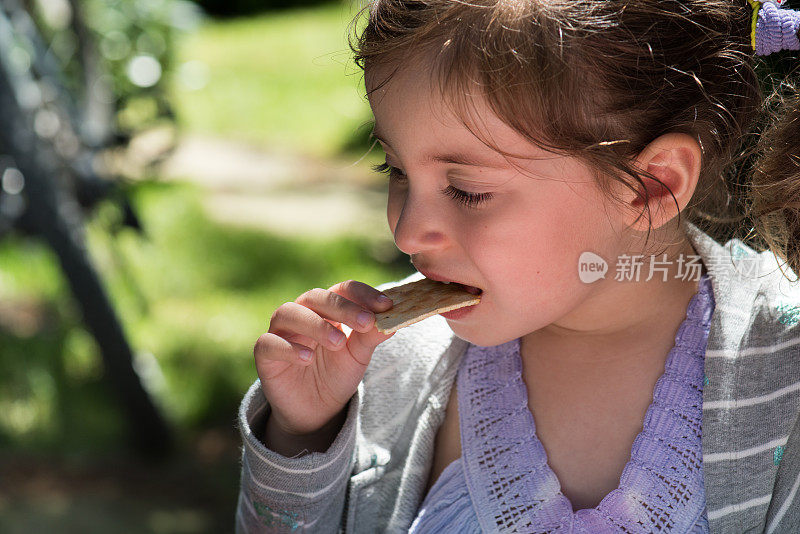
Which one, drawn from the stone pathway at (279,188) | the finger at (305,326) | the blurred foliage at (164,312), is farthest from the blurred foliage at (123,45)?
the finger at (305,326)

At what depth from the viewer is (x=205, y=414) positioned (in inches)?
118

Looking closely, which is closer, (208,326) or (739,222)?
(739,222)

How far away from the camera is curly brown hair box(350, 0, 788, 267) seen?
3.81 ft

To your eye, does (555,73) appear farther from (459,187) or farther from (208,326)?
(208,326)

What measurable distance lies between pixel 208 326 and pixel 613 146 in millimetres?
2426

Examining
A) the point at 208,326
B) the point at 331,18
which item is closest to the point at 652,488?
the point at 208,326

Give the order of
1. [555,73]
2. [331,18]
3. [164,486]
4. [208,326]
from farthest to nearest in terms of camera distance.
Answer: [331,18]
[208,326]
[164,486]
[555,73]

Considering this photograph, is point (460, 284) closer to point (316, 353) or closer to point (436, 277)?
point (436, 277)

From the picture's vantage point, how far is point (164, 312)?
11.6 ft

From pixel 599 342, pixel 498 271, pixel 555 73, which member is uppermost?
pixel 555 73

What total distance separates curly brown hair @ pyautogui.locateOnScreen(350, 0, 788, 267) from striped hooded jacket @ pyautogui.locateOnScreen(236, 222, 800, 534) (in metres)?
0.24

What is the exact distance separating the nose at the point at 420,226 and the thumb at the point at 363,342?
0.18 meters

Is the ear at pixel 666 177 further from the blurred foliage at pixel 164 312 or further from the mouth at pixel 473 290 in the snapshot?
the blurred foliage at pixel 164 312

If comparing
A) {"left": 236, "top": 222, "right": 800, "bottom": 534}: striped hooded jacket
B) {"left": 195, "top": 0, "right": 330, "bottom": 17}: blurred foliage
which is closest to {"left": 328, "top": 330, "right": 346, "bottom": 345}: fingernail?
{"left": 236, "top": 222, "right": 800, "bottom": 534}: striped hooded jacket
